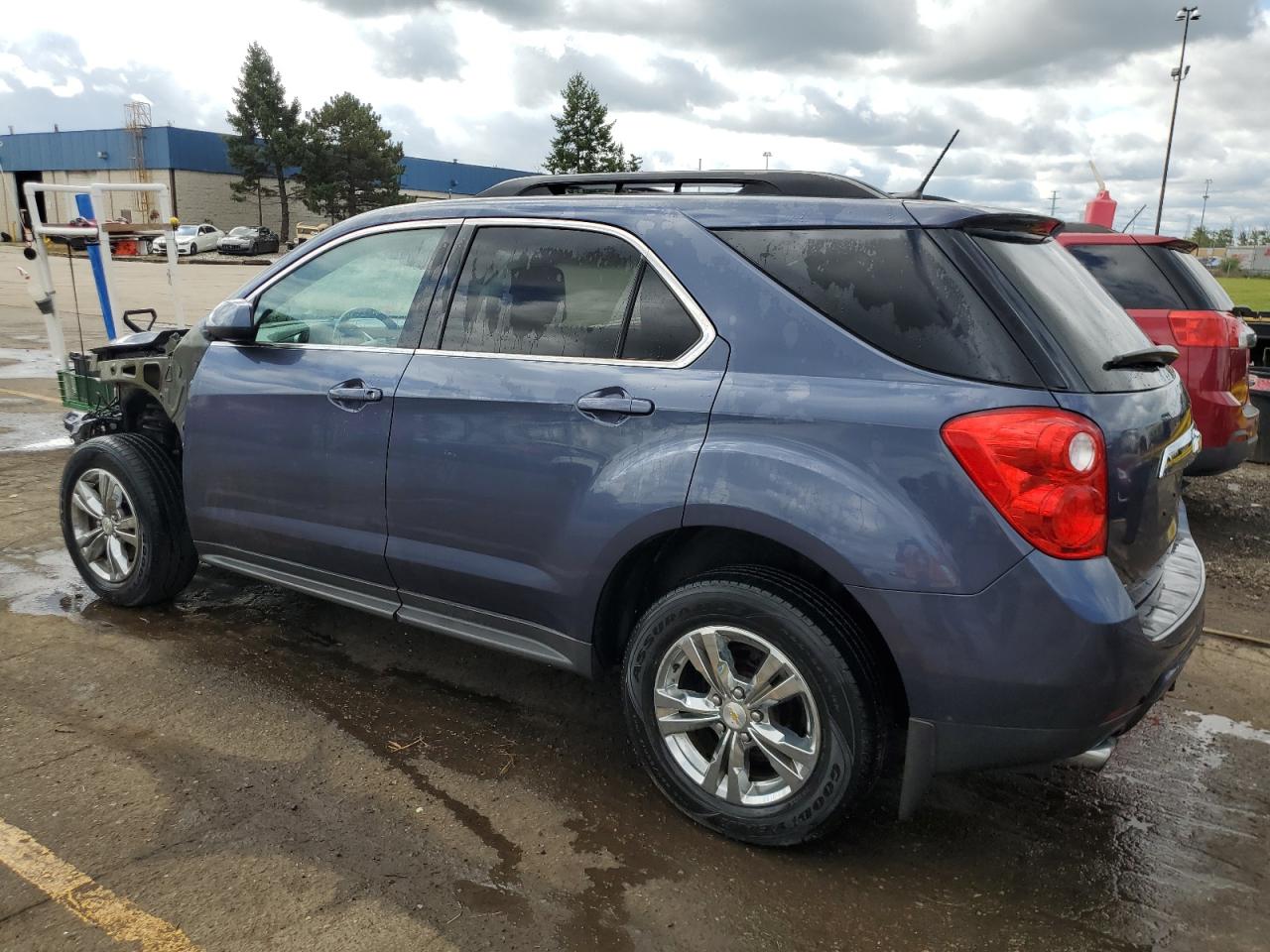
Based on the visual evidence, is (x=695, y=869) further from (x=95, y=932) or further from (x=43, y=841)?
(x=43, y=841)

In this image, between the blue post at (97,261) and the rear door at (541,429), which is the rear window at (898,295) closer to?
the rear door at (541,429)

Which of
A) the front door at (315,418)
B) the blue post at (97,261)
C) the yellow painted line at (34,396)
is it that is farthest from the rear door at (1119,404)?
the yellow painted line at (34,396)

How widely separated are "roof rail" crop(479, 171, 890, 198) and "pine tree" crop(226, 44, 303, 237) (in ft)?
192

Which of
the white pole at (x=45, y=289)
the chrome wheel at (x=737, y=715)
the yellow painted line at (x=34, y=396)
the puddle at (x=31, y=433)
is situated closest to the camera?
the chrome wheel at (x=737, y=715)

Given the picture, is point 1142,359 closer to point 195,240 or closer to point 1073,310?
point 1073,310

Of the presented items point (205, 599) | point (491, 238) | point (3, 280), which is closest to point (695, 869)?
point (491, 238)

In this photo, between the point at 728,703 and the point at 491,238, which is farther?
the point at 491,238

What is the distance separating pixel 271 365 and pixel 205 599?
1516 mm

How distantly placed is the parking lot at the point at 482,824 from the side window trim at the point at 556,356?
1336 millimetres

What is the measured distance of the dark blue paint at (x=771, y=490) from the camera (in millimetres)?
2338

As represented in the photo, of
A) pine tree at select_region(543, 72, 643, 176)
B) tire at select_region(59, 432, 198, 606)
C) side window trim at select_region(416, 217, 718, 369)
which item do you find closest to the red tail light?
side window trim at select_region(416, 217, 718, 369)

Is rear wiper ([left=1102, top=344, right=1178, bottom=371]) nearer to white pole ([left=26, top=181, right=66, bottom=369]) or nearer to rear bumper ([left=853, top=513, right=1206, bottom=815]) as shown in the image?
rear bumper ([left=853, top=513, right=1206, bottom=815])

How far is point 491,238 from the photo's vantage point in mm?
3287

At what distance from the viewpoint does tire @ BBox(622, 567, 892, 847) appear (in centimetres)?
254
